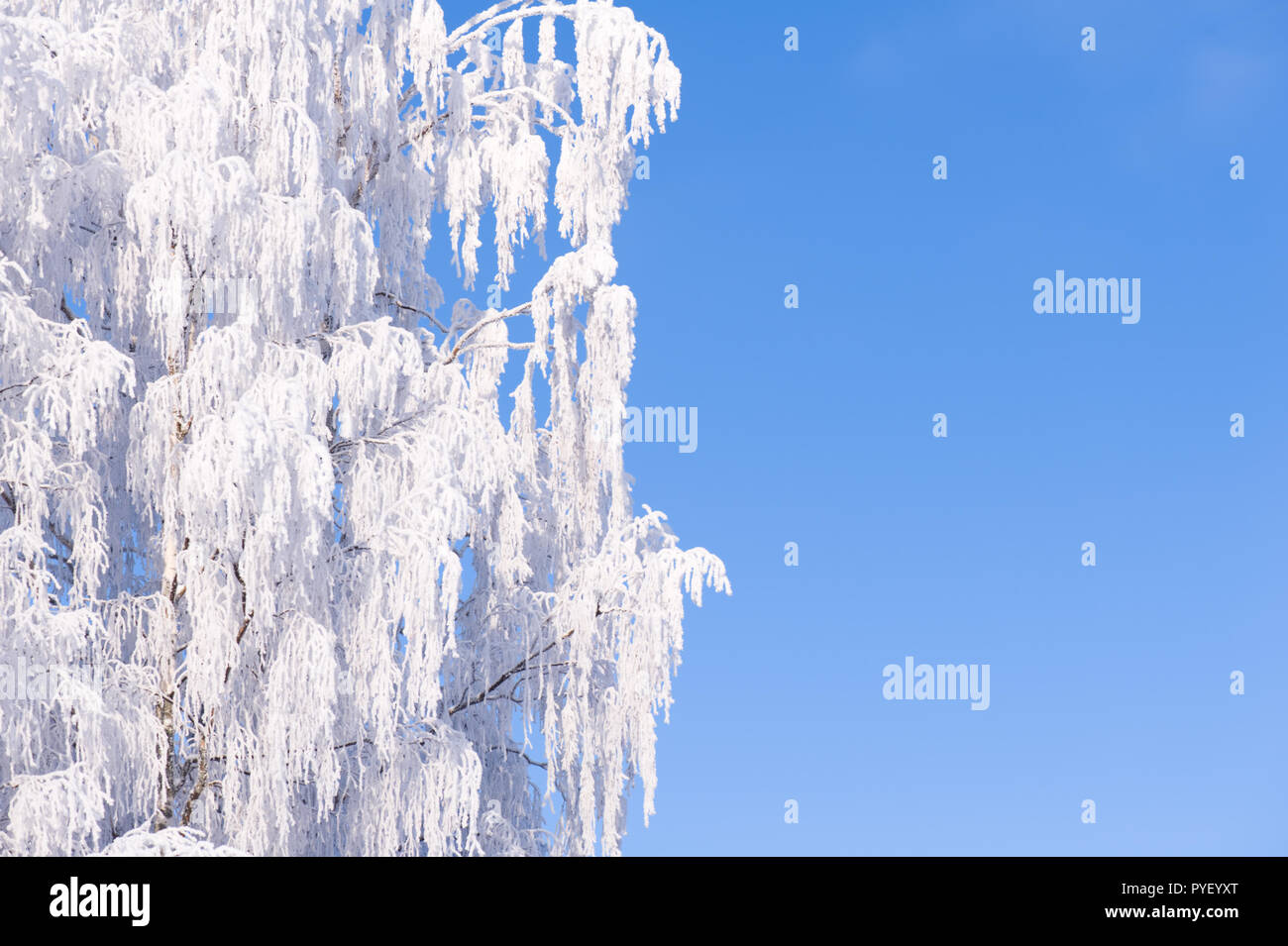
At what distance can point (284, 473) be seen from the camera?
672cm

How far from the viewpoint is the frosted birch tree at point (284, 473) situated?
23.0ft

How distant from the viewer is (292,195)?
27.1 ft

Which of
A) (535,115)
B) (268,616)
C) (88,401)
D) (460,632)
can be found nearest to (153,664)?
(268,616)

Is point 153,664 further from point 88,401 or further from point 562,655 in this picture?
point 562,655

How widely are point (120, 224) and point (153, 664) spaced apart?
274 cm

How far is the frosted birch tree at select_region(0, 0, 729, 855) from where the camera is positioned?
23.0 ft
